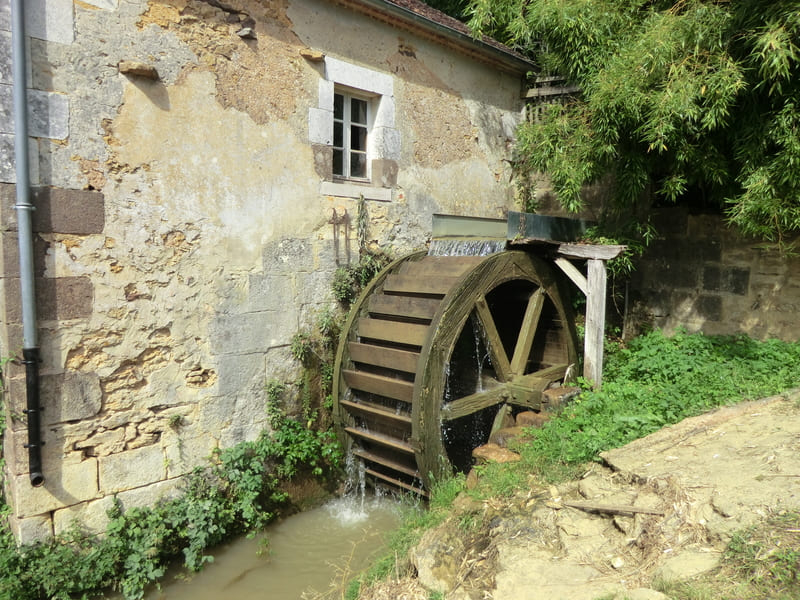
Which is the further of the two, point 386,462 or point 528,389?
point 528,389

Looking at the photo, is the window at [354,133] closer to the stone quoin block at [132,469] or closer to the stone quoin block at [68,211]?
the stone quoin block at [68,211]

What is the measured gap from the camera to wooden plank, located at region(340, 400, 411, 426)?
4.19 m

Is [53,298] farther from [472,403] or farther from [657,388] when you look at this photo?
[657,388]

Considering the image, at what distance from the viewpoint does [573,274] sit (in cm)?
487

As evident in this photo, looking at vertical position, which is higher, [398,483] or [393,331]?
[393,331]

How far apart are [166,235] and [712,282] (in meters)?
4.99

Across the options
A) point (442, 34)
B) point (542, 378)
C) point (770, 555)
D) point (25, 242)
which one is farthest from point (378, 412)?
point (442, 34)

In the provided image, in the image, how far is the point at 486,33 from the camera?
246 inches

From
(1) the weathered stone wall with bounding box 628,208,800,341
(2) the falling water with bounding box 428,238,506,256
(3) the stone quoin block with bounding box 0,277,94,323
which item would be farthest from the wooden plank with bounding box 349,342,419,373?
(1) the weathered stone wall with bounding box 628,208,800,341

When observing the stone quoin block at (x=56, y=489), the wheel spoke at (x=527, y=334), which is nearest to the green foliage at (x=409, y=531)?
the wheel spoke at (x=527, y=334)

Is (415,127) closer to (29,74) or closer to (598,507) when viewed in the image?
(29,74)

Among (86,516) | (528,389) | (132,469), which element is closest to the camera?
(86,516)

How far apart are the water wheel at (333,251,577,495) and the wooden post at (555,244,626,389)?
326 mm

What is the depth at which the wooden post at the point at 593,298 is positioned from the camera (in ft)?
15.4
